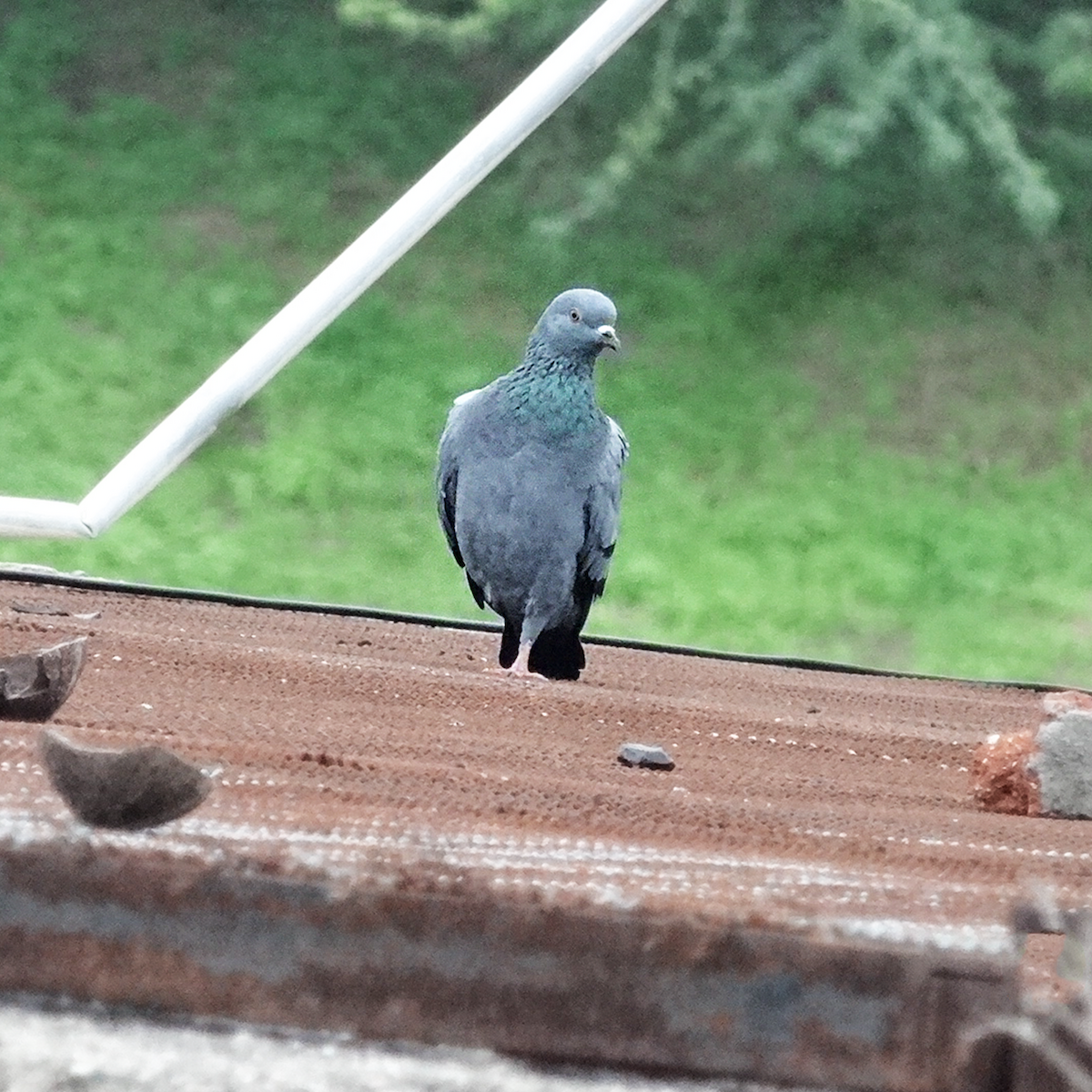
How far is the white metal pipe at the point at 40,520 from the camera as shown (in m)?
1.41

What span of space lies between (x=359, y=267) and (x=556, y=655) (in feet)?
4.79

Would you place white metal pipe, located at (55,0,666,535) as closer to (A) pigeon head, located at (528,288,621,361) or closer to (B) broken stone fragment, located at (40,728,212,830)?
(B) broken stone fragment, located at (40,728,212,830)

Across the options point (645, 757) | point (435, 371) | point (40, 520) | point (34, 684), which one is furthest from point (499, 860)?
point (435, 371)

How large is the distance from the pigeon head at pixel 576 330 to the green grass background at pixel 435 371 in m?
5.28

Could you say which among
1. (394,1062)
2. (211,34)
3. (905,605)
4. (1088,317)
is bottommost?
(905,605)

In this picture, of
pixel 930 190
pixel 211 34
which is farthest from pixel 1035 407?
pixel 211 34

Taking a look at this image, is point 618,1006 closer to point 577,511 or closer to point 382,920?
point 382,920

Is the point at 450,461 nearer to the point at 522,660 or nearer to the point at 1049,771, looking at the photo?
the point at 522,660

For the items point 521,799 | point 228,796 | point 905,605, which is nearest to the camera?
point 228,796

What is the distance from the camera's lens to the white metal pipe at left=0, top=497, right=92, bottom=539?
141 centimetres

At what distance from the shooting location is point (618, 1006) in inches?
26.0

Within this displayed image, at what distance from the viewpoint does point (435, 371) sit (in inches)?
342

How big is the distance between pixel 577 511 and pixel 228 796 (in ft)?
6.49

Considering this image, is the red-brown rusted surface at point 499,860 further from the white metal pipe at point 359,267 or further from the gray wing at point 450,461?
the gray wing at point 450,461
